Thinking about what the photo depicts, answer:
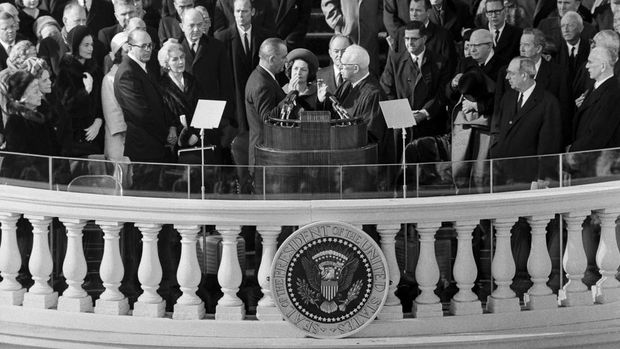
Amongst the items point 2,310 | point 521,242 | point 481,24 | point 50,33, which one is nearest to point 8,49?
point 50,33

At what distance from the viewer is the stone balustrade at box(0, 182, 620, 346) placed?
40.8ft

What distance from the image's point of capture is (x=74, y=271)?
1272 centimetres

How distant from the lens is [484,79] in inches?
750

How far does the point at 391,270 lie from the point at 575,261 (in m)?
1.31

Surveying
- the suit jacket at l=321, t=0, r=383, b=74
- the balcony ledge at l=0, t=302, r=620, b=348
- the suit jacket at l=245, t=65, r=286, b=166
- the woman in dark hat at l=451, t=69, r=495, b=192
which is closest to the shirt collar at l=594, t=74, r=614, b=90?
the woman in dark hat at l=451, t=69, r=495, b=192

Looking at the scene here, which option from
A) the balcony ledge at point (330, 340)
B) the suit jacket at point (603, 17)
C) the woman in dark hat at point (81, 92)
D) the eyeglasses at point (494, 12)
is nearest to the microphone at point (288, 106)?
the eyeglasses at point (494, 12)

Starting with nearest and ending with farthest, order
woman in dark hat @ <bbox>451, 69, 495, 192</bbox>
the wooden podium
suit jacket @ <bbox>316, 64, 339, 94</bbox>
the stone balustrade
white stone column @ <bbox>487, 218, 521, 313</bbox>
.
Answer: the stone balustrade
white stone column @ <bbox>487, 218, 521, 313</bbox>
the wooden podium
suit jacket @ <bbox>316, 64, 339, 94</bbox>
woman in dark hat @ <bbox>451, 69, 495, 192</bbox>

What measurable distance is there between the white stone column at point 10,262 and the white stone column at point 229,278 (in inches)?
58.3

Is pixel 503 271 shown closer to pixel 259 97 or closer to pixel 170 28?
pixel 259 97

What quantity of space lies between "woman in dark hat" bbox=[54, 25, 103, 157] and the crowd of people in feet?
0.05

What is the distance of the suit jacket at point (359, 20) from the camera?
1956 cm

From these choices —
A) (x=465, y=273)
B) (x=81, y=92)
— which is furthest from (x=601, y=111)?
(x=465, y=273)

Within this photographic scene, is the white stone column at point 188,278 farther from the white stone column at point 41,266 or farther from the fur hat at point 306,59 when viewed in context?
the fur hat at point 306,59

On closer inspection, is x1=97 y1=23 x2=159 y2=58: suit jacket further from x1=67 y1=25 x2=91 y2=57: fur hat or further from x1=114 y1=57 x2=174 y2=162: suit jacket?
x1=114 y1=57 x2=174 y2=162: suit jacket
